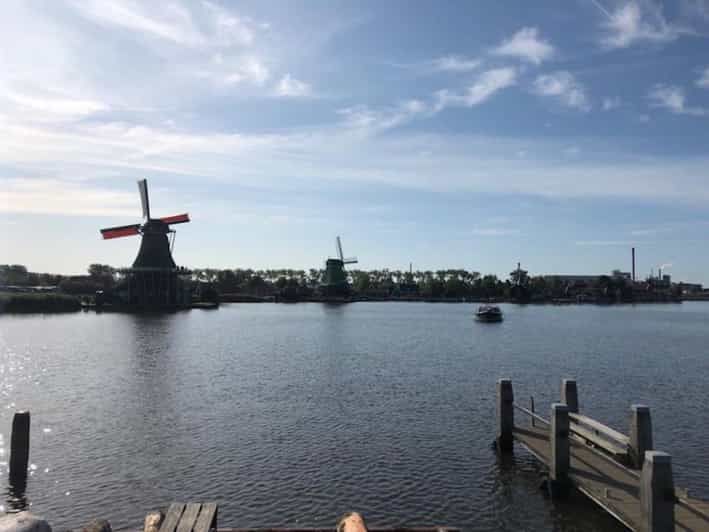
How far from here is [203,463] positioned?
806 inches

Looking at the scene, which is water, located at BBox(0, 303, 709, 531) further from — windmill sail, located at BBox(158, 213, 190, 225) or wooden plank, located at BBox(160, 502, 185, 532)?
windmill sail, located at BBox(158, 213, 190, 225)

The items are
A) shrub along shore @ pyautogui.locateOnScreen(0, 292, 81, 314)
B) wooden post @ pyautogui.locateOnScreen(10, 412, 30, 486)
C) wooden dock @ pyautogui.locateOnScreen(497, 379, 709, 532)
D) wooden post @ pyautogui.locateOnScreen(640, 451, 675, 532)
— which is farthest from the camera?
shrub along shore @ pyautogui.locateOnScreen(0, 292, 81, 314)

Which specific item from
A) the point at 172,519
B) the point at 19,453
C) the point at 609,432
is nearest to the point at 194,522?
the point at 172,519

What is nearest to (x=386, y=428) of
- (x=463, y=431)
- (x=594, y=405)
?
(x=463, y=431)

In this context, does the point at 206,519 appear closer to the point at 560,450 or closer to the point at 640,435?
the point at 560,450

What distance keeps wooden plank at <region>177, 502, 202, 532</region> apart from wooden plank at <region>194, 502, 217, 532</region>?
3.5 inches

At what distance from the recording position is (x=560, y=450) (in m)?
16.1

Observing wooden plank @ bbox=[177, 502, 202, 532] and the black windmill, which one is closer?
wooden plank @ bbox=[177, 502, 202, 532]

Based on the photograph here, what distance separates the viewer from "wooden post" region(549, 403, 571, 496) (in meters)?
16.0

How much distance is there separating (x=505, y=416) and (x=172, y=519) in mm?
14276

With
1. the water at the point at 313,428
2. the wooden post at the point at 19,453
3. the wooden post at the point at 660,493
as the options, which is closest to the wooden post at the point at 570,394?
the water at the point at 313,428

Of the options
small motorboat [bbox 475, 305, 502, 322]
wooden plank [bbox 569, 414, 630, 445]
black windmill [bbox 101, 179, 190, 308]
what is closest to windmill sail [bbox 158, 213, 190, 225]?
black windmill [bbox 101, 179, 190, 308]

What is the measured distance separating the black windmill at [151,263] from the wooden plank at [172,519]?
127942 millimetres

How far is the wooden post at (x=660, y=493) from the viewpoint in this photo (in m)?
11.1
